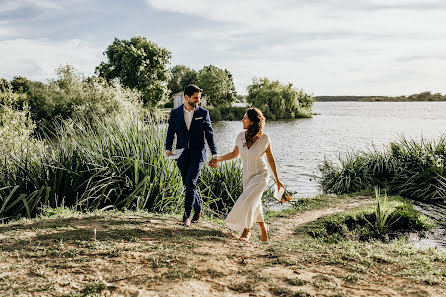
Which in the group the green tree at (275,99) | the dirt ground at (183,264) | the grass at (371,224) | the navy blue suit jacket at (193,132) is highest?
the green tree at (275,99)

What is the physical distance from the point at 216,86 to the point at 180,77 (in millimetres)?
18149

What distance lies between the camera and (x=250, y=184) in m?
5.02

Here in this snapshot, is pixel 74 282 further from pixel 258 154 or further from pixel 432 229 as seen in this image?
pixel 432 229

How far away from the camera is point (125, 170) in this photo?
652 centimetres

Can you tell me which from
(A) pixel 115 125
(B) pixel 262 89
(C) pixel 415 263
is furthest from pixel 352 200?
(B) pixel 262 89

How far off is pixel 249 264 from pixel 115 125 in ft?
14.8

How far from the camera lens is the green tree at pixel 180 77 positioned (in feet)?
259

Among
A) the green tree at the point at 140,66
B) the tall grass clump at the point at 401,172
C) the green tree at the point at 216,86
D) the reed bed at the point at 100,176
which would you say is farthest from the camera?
the green tree at the point at 216,86

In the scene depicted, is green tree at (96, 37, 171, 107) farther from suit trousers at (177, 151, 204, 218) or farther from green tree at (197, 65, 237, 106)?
suit trousers at (177, 151, 204, 218)

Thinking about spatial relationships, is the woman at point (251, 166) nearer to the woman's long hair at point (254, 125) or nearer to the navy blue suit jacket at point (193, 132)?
the woman's long hair at point (254, 125)

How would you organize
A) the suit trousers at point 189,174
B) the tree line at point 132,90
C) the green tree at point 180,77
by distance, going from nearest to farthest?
1. the suit trousers at point 189,174
2. the tree line at point 132,90
3. the green tree at point 180,77

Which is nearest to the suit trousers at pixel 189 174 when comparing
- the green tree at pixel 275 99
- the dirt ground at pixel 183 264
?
the dirt ground at pixel 183 264

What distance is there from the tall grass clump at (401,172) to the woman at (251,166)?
6920 millimetres

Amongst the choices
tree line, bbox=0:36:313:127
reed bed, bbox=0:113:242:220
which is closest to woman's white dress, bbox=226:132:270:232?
reed bed, bbox=0:113:242:220
